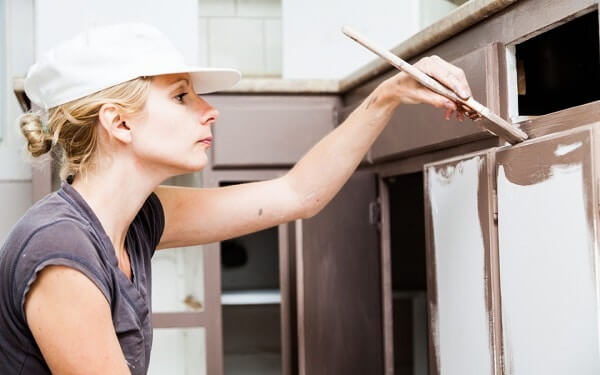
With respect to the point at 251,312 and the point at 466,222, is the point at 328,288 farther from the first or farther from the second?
the point at 251,312

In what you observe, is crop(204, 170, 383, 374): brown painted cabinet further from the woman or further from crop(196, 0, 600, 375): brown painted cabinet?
the woman

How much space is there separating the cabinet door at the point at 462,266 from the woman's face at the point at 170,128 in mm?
479

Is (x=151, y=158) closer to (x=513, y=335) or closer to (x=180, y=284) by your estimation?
(x=513, y=335)

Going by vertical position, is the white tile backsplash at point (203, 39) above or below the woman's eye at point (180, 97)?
above

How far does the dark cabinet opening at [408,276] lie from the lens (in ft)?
9.32

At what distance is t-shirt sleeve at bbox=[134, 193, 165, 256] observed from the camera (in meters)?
1.49

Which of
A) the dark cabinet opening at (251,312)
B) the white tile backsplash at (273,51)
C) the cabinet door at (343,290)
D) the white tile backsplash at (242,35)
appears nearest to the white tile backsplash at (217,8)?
the white tile backsplash at (242,35)

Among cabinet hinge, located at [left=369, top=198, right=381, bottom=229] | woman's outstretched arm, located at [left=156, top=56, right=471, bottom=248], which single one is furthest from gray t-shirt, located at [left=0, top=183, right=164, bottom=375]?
cabinet hinge, located at [left=369, top=198, right=381, bottom=229]

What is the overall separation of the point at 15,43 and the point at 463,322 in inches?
81.5

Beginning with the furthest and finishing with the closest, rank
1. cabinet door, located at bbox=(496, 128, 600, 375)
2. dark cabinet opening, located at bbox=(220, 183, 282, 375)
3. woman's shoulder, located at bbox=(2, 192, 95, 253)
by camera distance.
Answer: dark cabinet opening, located at bbox=(220, 183, 282, 375) → woman's shoulder, located at bbox=(2, 192, 95, 253) → cabinet door, located at bbox=(496, 128, 600, 375)

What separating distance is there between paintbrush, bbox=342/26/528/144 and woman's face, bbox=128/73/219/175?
1.03 feet

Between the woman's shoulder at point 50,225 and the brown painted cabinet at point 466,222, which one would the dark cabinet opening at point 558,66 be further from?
the woman's shoulder at point 50,225

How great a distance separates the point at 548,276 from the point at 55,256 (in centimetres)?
74

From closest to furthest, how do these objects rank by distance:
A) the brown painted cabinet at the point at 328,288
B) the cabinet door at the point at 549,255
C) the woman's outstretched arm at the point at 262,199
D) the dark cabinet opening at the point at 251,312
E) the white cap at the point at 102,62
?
the cabinet door at the point at 549,255 < the white cap at the point at 102,62 < the woman's outstretched arm at the point at 262,199 < the brown painted cabinet at the point at 328,288 < the dark cabinet opening at the point at 251,312
